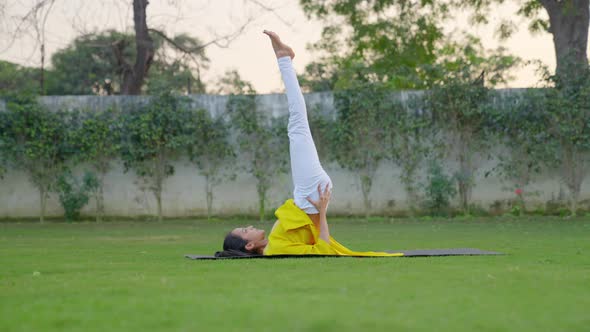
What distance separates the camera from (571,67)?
1256 centimetres

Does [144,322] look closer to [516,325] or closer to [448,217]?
[516,325]

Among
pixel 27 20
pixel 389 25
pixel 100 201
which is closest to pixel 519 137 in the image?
pixel 389 25

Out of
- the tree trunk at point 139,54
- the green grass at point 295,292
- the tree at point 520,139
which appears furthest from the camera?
the tree trunk at point 139,54

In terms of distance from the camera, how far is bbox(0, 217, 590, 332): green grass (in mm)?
2800

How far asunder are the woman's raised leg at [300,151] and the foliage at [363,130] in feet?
22.9

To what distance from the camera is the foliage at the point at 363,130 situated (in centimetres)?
Result: 1297

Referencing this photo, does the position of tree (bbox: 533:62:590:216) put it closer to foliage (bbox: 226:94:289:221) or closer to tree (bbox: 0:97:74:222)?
foliage (bbox: 226:94:289:221)

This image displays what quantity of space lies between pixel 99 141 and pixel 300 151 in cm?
772

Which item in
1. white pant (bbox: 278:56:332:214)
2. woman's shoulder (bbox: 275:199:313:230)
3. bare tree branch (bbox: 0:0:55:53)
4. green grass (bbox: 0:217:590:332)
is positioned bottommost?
green grass (bbox: 0:217:590:332)

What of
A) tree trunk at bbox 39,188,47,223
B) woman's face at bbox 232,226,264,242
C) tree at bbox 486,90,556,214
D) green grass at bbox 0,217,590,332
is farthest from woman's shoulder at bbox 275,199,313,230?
tree trunk at bbox 39,188,47,223

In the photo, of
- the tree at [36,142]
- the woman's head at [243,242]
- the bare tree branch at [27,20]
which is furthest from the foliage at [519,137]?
the bare tree branch at [27,20]

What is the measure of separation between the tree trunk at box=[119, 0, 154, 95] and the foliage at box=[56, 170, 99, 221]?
11.5 ft

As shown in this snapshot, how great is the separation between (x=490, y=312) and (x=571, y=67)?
34.5 feet

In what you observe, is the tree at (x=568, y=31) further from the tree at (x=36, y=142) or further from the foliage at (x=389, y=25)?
the tree at (x=36, y=142)
